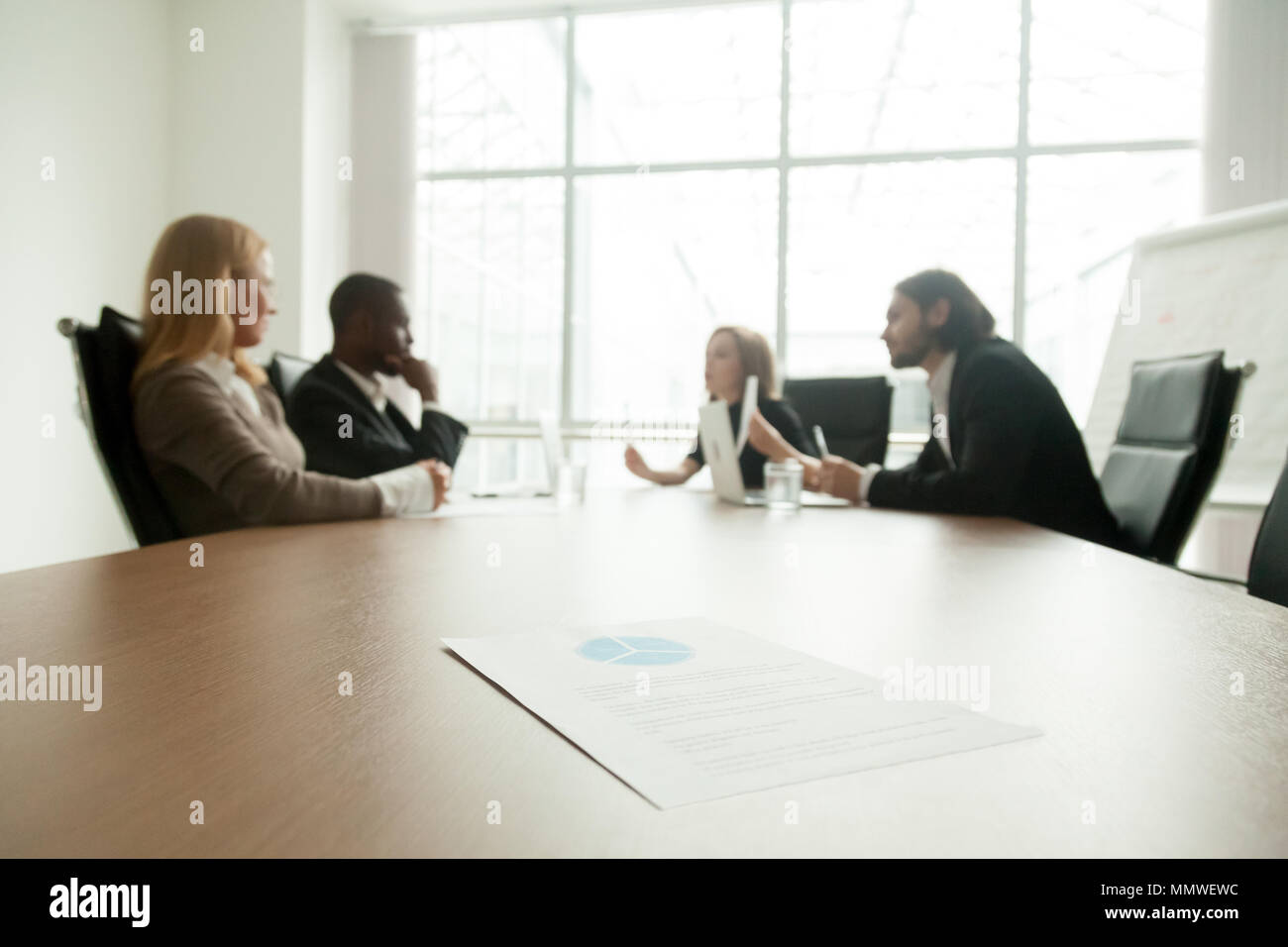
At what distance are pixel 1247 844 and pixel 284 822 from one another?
37 cm

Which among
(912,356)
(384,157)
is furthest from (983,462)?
(384,157)

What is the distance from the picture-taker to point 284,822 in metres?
0.32

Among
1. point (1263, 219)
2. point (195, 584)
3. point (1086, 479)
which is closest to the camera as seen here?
point (195, 584)

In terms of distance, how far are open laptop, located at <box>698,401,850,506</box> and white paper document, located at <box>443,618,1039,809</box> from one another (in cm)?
135

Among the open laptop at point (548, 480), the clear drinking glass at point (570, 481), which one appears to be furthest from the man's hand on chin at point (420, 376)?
the clear drinking glass at point (570, 481)

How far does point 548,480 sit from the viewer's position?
7.97ft

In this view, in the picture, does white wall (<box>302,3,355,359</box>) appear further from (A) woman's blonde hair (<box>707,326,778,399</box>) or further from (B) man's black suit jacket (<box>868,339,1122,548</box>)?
(B) man's black suit jacket (<box>868,339,1122,548</box>)

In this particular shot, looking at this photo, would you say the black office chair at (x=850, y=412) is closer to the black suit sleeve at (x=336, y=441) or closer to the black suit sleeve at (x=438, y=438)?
the black suit sleeve at (x=438, y=438)

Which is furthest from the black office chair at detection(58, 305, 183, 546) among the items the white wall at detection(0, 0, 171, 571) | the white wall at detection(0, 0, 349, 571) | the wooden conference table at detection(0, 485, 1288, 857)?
the white wall at detection(0, 0, 349, 571)

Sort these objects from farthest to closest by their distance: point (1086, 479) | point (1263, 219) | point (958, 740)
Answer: point (1263, 219) < point (1086, 479) < point (958, 740)

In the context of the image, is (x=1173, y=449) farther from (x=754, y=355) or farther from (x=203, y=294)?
(x=203, y=294)

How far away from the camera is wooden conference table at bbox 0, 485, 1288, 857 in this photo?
0.32 m
